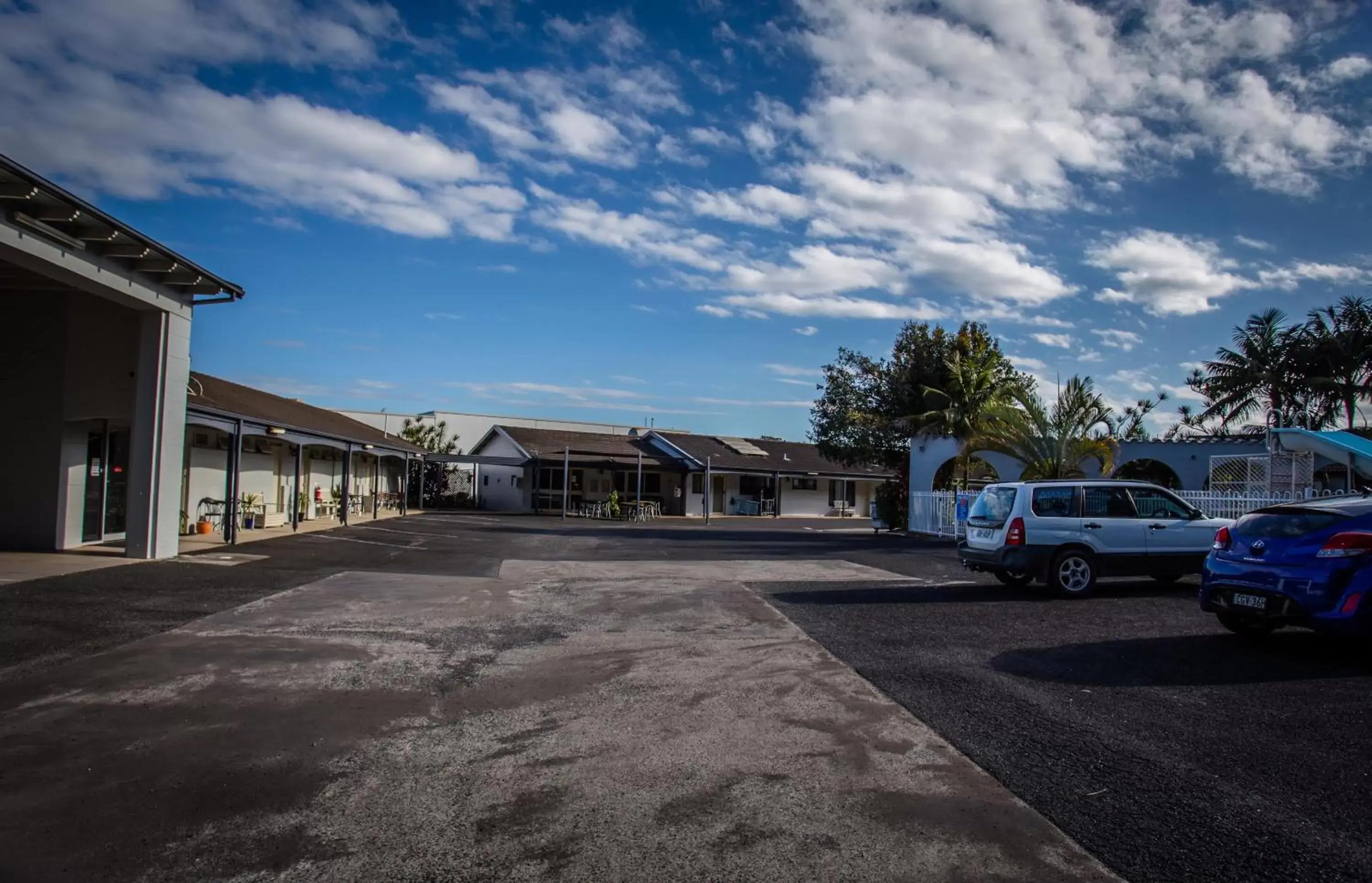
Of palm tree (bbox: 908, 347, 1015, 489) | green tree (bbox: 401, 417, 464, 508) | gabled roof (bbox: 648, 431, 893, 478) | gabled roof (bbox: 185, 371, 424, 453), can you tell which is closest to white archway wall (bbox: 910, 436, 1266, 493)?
palm tree (bbox: 908, 347, 1015, 489)

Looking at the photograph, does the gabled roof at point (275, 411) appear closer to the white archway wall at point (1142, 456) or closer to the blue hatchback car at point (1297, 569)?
the blue hatchback car at point (1297, 569)

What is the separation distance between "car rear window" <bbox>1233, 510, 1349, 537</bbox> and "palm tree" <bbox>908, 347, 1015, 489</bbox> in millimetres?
16875

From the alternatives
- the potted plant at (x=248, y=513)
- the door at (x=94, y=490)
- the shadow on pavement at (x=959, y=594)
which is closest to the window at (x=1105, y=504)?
the shadow on pavement at (x=959, y=594)

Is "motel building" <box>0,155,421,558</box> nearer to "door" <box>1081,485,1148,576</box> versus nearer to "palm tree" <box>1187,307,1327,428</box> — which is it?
"door" <box>1081,485,1148,576</box>

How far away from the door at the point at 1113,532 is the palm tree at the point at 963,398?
13457 millimetres

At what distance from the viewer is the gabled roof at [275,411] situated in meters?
17.4

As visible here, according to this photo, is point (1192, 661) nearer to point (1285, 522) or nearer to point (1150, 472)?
point (1285, 522)

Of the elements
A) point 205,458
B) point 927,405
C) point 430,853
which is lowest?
point 430,853

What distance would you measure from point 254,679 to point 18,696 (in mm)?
1470

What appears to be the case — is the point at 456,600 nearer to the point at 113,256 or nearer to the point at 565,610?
the point at 565,610

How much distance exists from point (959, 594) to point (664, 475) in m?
35.3

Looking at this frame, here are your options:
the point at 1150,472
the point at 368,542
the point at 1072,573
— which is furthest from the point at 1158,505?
the point at 1150,472

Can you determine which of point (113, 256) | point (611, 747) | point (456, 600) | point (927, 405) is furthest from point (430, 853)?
point (927, 405)

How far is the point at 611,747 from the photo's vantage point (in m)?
5.24
